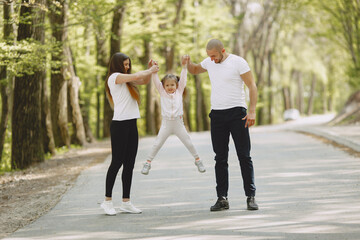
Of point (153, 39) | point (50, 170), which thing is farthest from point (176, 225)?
point (153, 39)

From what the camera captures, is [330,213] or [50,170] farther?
[50,170]

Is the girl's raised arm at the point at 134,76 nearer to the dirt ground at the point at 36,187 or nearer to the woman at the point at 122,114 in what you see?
the woman at the point at 122,114

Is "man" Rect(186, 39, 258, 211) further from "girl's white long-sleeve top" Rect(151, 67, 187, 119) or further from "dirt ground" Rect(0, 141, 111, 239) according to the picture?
"dirt ground" Rect(0, 141, 111, 239)

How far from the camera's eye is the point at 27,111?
1382cm

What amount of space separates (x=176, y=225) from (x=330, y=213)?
181 centimetres

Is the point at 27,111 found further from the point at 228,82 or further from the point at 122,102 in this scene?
the point at 228,82

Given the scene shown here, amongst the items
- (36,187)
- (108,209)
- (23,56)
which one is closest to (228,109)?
(108,209)

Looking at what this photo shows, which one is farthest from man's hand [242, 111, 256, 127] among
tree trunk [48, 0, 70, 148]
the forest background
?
tree trunk [48, 0, 70, 148]

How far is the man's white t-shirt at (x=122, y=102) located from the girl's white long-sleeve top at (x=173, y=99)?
52 cm

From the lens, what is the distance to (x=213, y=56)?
6973 mm

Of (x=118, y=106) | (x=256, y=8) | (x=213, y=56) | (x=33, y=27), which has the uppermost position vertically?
(x=256, y=8)

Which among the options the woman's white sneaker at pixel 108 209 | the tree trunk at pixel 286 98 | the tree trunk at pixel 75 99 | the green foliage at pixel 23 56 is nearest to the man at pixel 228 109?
the woman's white sneaker at pixel 108 209

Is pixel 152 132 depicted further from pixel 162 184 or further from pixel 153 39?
pixel 162 184

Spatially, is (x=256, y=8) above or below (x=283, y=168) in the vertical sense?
above
